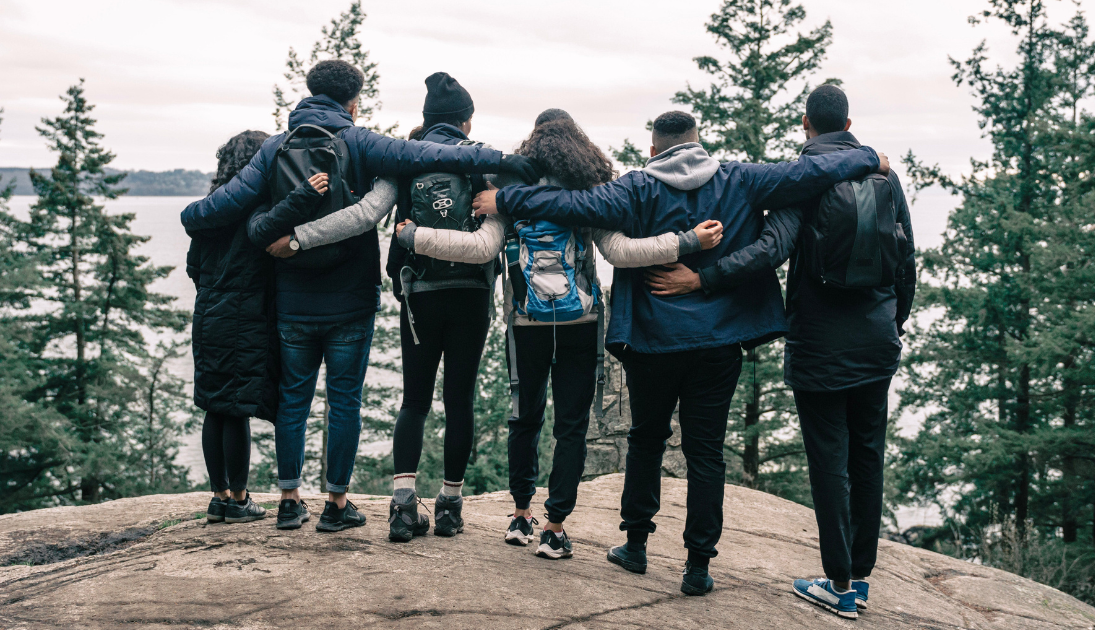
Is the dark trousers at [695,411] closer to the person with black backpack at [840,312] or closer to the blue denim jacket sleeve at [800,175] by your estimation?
the person with black backpack at [840,312]

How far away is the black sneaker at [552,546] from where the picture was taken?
3.56m

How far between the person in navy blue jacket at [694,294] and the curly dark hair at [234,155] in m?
1.27

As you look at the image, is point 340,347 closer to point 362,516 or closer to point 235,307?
point 235,307

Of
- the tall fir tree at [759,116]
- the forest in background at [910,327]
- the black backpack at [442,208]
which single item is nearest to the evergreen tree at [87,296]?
the forest in background at [910,327]

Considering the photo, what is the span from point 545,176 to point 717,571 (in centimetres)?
231

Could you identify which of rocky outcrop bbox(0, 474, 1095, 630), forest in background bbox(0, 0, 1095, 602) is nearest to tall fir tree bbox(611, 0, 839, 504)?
forest in background bbox(0, 0, 1095, 602)

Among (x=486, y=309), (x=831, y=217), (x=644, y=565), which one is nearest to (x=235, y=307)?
(x=486, y=309)

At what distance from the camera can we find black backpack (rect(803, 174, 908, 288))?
3166 mm

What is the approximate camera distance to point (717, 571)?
12.8 feet

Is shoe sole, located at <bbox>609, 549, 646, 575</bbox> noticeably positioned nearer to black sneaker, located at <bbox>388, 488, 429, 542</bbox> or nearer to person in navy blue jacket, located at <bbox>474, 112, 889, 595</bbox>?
person in navy blue jacket, located at <bbox>474, 112, 889, 595</bbox>

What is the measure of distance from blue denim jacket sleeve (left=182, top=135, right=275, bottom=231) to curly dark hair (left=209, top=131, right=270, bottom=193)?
14 centimetres

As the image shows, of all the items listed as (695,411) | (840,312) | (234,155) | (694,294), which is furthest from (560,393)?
(234,155)

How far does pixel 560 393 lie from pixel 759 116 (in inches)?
473

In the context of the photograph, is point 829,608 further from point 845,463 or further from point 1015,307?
point 1015,307
